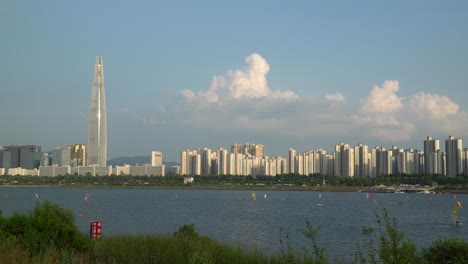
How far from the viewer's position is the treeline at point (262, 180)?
152500 millimetres

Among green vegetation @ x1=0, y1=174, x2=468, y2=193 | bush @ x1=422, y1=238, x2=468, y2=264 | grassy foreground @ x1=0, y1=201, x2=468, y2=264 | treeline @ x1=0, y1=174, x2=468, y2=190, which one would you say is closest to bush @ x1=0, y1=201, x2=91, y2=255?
grassy foreground @ x1=0, y1=201, x2=468, y2=264

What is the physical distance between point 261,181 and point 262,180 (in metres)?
0.98

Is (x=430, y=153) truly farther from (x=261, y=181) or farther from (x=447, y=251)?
(x=447, y=251)

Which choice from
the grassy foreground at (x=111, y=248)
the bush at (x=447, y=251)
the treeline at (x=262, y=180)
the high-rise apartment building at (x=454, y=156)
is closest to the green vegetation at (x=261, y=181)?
the treeline at (x=262, y=180)

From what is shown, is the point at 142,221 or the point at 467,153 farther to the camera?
the point at 467,153

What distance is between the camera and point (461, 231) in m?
46.1

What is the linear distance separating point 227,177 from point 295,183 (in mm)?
24099

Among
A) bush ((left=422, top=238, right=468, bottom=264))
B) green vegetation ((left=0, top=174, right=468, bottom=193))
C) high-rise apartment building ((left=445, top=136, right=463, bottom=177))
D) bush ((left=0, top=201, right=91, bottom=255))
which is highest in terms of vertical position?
high-rise apartment building ((left=445, top=136, right=463, bottom=177))

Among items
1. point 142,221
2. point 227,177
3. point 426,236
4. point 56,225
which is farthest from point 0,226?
point 227,177

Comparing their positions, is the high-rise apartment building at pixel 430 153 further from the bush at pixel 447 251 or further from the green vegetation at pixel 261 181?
the bush at pixel 447 251

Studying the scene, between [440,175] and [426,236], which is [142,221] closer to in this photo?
[426,236]

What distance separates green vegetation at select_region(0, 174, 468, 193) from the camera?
15212 centimetres

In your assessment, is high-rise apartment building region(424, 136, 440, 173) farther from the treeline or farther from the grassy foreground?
the grassy foreground

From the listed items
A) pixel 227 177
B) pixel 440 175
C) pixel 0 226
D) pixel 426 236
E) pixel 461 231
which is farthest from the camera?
pixel 227 177
